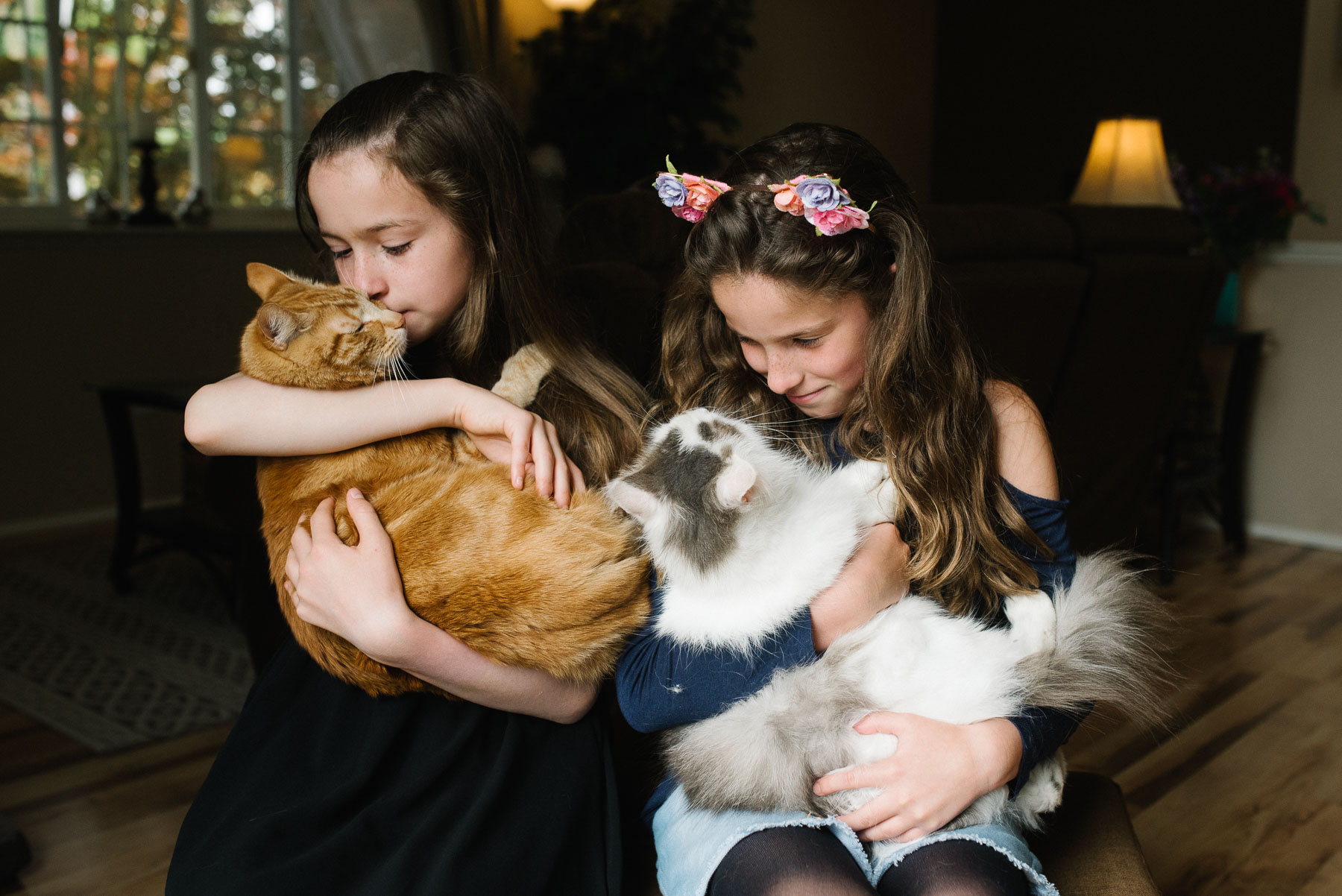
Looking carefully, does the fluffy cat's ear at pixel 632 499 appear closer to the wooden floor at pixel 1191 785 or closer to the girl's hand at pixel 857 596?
the girl's hand at pixel 857 596

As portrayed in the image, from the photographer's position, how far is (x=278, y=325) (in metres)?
1.30

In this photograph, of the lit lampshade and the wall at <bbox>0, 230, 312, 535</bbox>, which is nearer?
the wall at <bbox>0, 230, 312, 535</bbox>

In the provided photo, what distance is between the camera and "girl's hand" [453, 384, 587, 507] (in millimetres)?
1229

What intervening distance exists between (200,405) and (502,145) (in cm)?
53

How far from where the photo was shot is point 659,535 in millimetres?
1249

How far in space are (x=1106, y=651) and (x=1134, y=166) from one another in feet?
12.2

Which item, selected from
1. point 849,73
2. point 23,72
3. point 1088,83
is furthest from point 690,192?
point 1088,83

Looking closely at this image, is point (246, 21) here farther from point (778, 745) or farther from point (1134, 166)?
point (778, 745)

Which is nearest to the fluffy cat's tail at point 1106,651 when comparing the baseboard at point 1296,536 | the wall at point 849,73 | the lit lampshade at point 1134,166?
the lit lampshade at point 1134,166

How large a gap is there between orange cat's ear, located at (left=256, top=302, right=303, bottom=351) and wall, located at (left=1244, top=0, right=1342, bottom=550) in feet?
13.9

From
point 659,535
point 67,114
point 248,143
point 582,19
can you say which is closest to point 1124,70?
point 582,19

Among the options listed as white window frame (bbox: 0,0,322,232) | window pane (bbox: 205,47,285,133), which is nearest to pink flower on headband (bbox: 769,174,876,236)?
white window frame (bbox: 0,0,322,232)

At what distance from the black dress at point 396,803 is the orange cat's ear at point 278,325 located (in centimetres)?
44

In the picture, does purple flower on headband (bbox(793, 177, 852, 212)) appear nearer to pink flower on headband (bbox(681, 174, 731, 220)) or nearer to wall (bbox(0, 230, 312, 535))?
pink flower on headband (bbox(681, 174, 731, 220))
